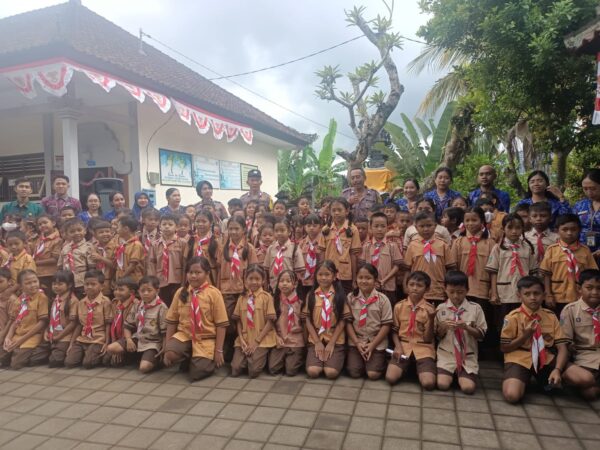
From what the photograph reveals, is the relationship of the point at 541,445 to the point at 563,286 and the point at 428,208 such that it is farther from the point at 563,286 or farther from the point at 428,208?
the point at 428,208

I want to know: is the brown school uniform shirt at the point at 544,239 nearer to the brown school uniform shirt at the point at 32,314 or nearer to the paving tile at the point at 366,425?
the paving tile at the point at 366,425

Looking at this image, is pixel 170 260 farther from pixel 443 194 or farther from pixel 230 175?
pixel 230 175

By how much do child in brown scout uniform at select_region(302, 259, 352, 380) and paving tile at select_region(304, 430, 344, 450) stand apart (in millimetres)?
991

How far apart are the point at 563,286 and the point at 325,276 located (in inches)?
78.0

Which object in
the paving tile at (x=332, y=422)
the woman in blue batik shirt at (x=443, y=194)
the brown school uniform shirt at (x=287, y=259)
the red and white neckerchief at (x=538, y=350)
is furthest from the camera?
the woman in blue batik shirt at (x=443, y=194)

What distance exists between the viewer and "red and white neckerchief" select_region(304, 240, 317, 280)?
4480mm

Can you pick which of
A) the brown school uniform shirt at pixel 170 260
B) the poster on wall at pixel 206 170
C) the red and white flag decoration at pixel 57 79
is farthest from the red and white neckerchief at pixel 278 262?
the poster on wall at pixel 206 170

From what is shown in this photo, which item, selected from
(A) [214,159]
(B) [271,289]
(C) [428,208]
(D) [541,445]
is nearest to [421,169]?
(A) [214,159]

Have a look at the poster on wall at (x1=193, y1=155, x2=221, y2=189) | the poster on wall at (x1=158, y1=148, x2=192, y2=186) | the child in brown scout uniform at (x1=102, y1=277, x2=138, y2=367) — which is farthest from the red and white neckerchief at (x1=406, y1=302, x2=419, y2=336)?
the poster on wall at (x1=193, y1=155, x2=221, y2=189)

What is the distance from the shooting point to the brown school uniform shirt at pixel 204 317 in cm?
397

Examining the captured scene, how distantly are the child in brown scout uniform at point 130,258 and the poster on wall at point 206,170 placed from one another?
5.14 meters

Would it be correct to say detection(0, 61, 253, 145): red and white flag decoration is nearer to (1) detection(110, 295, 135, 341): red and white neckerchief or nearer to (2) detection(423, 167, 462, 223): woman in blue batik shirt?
(1) detection(110, 295, 135, 341): red and white neckerchief

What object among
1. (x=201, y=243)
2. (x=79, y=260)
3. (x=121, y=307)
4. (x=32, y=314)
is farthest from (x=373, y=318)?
(x=32, y=314)

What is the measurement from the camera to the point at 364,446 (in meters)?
2.64
